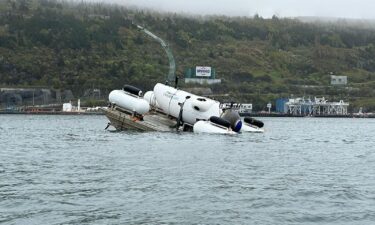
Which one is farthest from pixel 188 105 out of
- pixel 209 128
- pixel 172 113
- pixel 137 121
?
pixel 137 121

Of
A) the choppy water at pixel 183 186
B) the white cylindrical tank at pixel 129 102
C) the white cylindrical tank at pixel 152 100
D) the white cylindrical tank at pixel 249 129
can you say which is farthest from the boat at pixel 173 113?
the choppy water at pixel 183 186

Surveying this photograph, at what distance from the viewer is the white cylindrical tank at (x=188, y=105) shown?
61.2 m

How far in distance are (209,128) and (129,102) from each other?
7.86m

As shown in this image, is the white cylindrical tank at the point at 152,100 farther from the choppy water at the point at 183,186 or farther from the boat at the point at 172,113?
the choppy water at the point at 183,186

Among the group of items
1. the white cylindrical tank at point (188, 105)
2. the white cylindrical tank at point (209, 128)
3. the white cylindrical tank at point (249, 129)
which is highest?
the white cylindrical tank at point (188, 105)

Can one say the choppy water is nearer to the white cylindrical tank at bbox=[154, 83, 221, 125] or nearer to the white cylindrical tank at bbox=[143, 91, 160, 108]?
the white cylindrical tank at bbox=[154, 83, 221, 125]

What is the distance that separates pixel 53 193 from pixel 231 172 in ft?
32.6

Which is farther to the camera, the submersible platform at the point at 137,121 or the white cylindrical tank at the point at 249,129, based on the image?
the white cylindrical tank at the point at 249,129

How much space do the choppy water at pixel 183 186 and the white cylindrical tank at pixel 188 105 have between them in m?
13.9

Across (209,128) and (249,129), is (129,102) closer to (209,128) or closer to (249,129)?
(209,128)

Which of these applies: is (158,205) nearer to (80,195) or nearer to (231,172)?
(80,195)

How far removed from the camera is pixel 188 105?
61.5 metres

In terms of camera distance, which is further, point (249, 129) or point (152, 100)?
point (249, 129)

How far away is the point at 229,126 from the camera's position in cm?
6038
